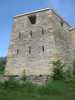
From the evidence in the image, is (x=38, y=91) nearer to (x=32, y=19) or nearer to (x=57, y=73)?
(x=57, y=73)

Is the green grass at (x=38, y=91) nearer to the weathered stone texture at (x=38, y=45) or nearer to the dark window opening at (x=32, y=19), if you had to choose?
the weathered stone texture at (x=38, y=45)

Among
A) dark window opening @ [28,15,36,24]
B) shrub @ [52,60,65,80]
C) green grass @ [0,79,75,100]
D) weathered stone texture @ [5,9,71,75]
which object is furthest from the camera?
dark window opening @ [28,15,36,24]

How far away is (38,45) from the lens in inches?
1084

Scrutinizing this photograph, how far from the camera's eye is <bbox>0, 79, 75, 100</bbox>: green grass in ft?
48.5

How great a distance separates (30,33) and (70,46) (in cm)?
472

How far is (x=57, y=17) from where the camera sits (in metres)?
29.2

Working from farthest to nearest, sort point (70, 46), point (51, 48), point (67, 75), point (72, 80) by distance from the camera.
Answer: point (70, 46) < point (51, 48) < point (67, 75) < point (72, 80)

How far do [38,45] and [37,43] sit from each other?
0.92 ft

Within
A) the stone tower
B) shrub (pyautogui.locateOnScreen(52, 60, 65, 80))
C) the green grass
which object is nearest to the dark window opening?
the stone tower

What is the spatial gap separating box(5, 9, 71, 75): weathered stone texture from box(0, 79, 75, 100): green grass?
6.17m

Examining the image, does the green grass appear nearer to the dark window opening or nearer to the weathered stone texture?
the weathered stone texture

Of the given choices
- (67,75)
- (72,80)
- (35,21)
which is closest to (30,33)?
(35,21)

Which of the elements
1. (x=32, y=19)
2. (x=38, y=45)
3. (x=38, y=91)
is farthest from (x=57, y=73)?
(x=32, y=19)

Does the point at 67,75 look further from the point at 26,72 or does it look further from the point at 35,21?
the point at 35,21
